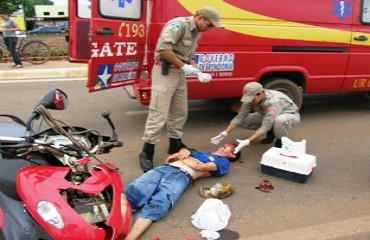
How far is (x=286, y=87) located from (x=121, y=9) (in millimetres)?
2336

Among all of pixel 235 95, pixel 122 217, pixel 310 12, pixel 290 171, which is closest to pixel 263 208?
pixel 290 171

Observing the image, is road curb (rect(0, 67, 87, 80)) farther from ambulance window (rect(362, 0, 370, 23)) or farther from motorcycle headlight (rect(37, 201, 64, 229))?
motorcycle headlight (rect(37, 201, 64, 229))

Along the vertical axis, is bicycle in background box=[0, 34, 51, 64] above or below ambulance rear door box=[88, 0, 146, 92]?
below

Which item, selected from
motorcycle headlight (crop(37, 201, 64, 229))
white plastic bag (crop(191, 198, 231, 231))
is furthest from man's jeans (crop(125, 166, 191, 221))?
motorcycle headlight (crop(37, 201, 64, 229))

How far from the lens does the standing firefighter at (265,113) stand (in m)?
4.71

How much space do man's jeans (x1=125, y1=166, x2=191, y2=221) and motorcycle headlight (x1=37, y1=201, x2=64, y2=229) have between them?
3.51ft

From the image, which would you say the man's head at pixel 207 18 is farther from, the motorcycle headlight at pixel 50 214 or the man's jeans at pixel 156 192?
the motorcycle headlight at pixel 50 214

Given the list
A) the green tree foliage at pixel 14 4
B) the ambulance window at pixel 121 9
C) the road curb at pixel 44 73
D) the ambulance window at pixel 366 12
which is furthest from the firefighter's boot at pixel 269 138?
the green tree foliage at pixel 14 4

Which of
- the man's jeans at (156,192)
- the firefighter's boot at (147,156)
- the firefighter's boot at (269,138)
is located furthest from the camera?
the firefighter's boot at (269,138)

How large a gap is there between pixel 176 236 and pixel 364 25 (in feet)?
14.0

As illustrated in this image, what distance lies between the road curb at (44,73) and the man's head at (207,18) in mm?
6328

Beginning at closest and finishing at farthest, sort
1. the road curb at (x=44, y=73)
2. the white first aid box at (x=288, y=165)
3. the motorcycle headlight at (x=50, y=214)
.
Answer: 1. the motorcycle headlight at (x=50, y=214)
2. the white first aid box at (x=288, y=165)
3. the road curb at (x=44, y=73)

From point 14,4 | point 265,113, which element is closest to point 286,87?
point 265,113

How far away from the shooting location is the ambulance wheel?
5.75m
